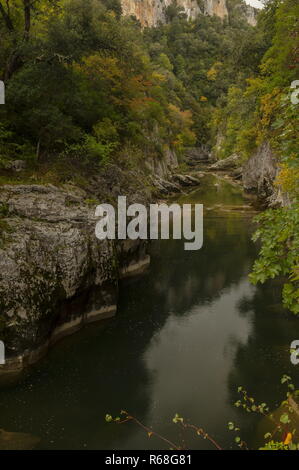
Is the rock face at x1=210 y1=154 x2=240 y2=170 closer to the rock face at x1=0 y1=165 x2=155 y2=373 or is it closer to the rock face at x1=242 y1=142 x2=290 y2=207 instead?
the rock face at x1=242 y1=142 x2=290 y2=207

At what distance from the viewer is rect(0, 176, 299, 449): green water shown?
10086 mm

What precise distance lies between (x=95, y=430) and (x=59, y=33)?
57.1ft

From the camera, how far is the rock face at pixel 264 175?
1451 inches

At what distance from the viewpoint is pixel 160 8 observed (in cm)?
13700

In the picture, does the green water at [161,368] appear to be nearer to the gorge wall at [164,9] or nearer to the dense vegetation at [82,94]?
the dense vegetation at [82,94]

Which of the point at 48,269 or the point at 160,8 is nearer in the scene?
the point at 48,269

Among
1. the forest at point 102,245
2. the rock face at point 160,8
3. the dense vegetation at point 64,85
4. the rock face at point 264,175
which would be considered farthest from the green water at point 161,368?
the rock face at point 160,8

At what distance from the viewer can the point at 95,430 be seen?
32.8ft

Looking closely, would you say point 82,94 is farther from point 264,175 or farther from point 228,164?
point 228,164

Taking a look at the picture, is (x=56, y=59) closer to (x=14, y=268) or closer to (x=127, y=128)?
(x=127, y=128)

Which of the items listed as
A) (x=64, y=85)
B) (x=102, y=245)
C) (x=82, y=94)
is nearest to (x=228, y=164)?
(x=82, y=94)

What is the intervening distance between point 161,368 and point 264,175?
109 feet

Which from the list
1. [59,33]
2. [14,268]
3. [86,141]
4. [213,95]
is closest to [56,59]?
[59,33]

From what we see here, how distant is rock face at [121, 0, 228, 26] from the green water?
133 meters
